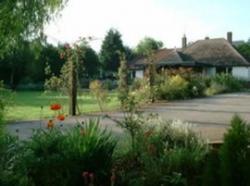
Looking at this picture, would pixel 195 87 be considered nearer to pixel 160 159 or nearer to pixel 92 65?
pixel 160 159

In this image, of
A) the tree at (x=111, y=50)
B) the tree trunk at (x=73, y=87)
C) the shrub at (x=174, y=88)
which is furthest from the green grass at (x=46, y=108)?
the tree at (x=111, y=50)

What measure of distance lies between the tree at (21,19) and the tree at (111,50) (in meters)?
70.8

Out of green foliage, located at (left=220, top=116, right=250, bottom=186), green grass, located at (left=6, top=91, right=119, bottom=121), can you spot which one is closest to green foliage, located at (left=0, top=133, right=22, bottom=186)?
green foliage, located at (left=220, top=116, right=250, bottom=186)

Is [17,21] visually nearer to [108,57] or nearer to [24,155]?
[24,155]

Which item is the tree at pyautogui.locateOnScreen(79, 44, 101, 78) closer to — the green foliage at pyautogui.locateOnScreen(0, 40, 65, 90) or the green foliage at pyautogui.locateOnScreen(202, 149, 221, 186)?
the green foliage at pyautogui.locateOnScreen(0, 40, 65, 90)

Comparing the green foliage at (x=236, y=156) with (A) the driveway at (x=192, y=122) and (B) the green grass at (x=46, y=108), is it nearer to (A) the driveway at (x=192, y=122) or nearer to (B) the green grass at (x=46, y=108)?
(A) the driveway at (x=192, y=122)

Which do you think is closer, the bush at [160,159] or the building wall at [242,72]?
the bush at [160,159]

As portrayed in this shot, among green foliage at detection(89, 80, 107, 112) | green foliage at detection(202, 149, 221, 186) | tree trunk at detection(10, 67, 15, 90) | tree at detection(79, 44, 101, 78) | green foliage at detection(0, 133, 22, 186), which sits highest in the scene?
tree at detection(79, 44, 101, 78)

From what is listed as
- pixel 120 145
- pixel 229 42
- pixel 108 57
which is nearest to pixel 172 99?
pixel 120 145

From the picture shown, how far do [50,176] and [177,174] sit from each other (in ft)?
5.57

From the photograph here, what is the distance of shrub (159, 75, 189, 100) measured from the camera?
2862cm

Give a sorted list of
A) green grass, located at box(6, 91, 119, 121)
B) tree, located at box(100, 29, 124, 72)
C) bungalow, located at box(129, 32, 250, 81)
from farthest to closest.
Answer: tree, located at box(100, 29, 124, 72), bungalow, located at box(129, 32, 250, 81), green grass, located at box(6, 91, 119, 121)

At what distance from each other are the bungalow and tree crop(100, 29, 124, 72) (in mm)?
14006

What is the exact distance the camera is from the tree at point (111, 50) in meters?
80.8
